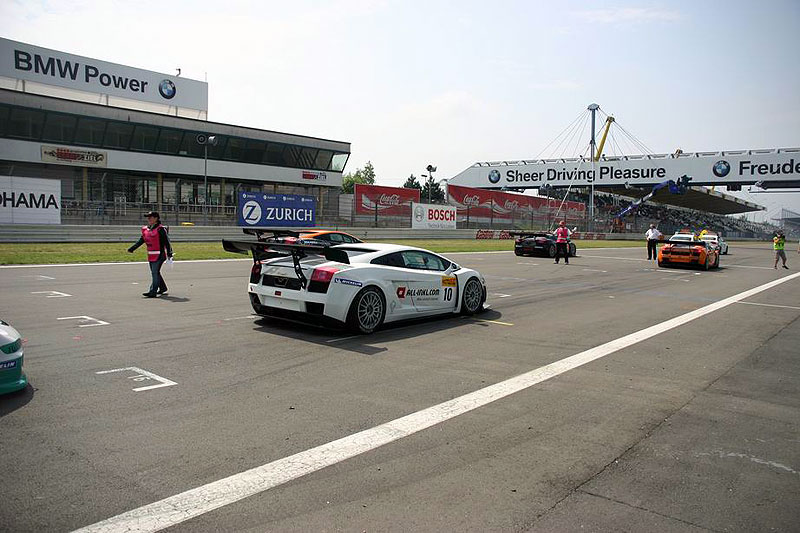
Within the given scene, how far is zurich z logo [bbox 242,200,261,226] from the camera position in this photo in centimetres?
3134

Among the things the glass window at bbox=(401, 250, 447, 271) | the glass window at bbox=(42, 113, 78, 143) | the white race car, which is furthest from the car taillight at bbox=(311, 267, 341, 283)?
the glass window at bbox=(42, 113, 78, 143)

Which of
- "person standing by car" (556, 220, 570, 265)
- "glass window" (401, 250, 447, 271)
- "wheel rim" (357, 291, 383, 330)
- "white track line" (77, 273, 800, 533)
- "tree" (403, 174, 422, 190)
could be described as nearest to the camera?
"white track line" (77, 273, 800, 533)

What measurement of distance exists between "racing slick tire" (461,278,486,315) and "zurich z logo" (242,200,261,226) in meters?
23.1

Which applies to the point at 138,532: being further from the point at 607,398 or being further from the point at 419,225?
the point at 419,225

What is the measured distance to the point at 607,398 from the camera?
5.72 metres

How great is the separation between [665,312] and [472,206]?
4142cm

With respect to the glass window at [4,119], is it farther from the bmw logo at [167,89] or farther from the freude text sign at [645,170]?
the freude text sign at [645,170]

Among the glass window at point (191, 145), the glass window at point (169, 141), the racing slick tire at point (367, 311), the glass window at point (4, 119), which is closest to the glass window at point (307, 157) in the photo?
the glass window at point (191, 145)

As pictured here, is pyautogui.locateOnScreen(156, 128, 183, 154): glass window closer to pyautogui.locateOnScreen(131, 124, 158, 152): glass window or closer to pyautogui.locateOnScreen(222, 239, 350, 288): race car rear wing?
pyautogui.locateOnScreen(131, 124, 158, 152): glass window

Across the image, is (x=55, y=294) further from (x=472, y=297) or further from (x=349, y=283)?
(x=472, y=297)

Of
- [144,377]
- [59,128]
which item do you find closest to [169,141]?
[59,128]

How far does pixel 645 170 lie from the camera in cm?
6669

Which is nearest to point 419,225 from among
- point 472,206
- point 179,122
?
point 472,206

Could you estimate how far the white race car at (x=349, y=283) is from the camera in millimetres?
7895
